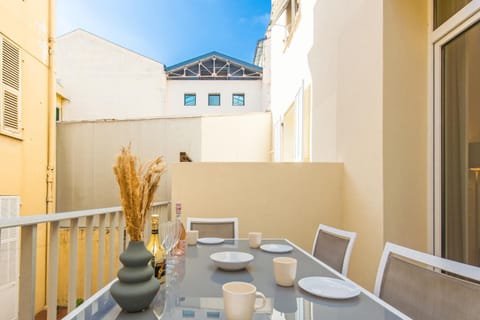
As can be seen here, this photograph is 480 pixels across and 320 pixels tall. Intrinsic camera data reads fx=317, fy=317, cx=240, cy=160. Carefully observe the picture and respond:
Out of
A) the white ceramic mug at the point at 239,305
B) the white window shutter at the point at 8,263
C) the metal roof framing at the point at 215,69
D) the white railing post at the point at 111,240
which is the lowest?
the white window shutter at the point at 8,263

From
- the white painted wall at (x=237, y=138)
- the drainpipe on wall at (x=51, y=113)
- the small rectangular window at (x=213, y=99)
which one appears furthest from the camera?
the small rectangular window at (x=213, y=99)

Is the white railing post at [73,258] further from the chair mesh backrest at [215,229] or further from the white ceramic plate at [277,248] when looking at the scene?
the white ceramic plate at [277,248]

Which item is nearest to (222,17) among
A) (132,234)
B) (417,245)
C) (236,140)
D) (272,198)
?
(236,140)

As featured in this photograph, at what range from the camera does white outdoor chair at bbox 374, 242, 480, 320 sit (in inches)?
33.3

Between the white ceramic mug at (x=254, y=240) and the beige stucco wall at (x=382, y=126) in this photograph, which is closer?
the white ceramic mug at (x=254, y=240)

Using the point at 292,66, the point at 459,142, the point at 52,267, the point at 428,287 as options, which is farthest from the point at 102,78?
the point at 428,287

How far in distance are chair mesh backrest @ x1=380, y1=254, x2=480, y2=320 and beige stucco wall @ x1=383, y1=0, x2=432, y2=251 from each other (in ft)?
3.17

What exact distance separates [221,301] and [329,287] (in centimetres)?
36

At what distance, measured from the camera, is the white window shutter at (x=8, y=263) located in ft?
11.6

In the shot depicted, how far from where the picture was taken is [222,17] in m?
11.9

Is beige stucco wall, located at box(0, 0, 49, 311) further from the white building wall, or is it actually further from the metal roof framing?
the metal roof framing

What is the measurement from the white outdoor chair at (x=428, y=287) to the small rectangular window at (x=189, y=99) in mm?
9666

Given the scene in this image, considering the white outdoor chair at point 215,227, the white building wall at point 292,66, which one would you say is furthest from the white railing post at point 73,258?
the white building wall at point 292,66

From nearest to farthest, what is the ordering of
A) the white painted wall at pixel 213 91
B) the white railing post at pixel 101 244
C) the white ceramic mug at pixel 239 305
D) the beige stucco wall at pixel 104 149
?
1. the white ceramic mug at pixel 239 305
2. the white railing post at pixel 101 244
3. the beige stucco wall at pixel 104 149
4. the white painted wall at pixel 213 91
